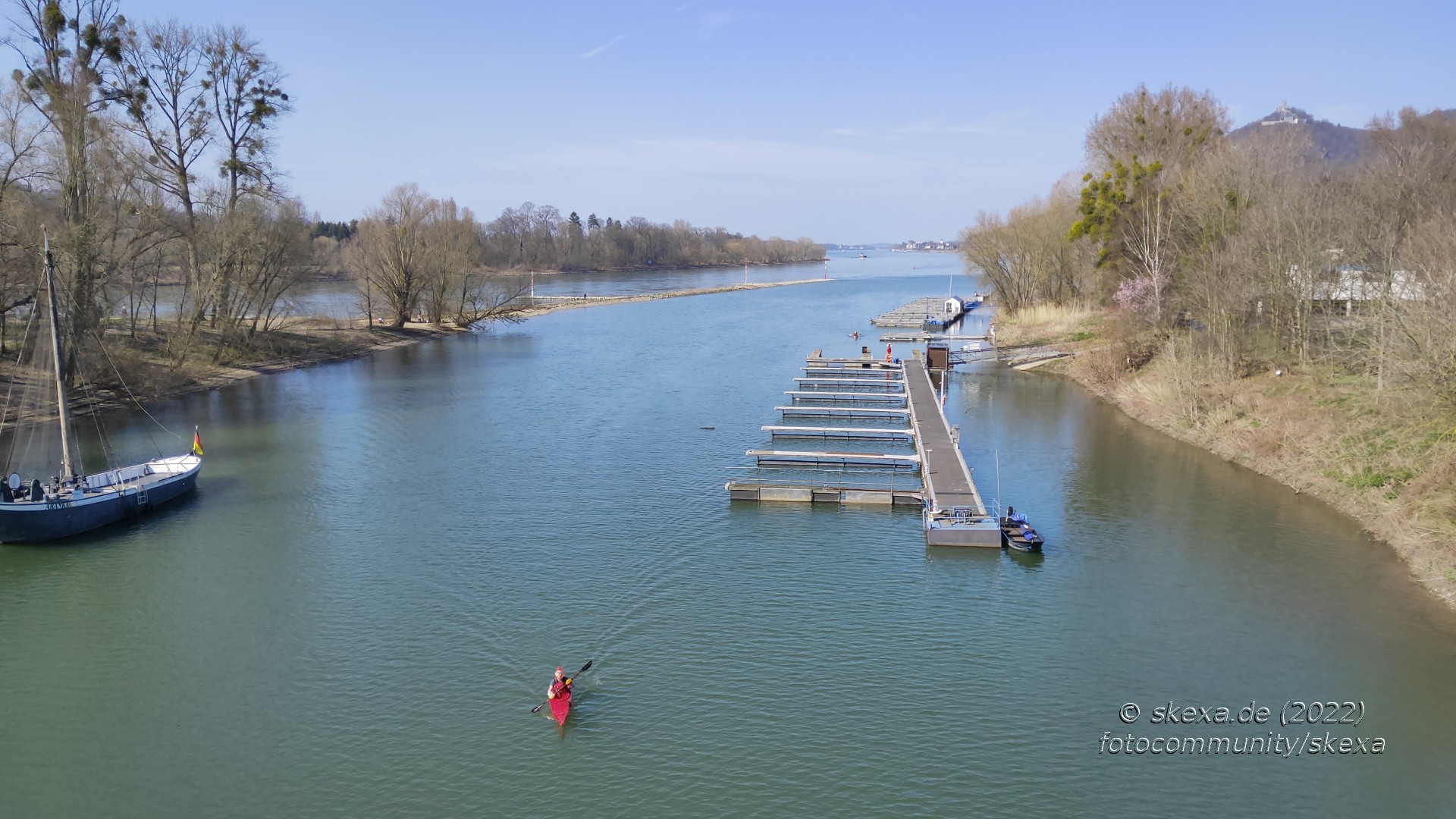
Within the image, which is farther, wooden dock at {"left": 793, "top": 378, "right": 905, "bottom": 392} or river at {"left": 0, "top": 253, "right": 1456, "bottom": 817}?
wooden dock at {"left": 793, "top": 378, "right": 905, "bottom": 392}

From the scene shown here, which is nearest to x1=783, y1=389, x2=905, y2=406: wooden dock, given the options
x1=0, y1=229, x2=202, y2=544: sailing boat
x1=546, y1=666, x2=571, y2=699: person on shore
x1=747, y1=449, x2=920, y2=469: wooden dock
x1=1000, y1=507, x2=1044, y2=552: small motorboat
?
x1=747, y1=449, x2=920, y2=469: wooden dock

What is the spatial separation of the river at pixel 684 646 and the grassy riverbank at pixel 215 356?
29.1ft

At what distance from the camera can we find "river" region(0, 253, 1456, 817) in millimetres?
14367

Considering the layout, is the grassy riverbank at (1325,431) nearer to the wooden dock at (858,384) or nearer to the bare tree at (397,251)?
the wooden dock at (858,384)

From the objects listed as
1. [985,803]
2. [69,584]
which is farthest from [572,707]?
[69,584]

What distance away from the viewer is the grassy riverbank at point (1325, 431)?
22500mm

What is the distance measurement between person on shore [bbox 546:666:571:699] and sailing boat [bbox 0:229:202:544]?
16124 mm

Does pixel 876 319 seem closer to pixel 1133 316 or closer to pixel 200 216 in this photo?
pixel 1133 316

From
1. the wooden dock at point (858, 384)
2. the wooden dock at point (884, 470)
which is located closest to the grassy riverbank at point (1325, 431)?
the wooden dock at point (884, 470)

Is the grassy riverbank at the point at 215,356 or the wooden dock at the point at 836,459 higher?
the grassy riverbank at the point at 215,356

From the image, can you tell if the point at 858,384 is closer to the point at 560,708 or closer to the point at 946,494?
the point at 946,494

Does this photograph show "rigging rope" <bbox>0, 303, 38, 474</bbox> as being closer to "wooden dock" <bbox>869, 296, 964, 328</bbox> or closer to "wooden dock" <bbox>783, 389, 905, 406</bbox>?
"wooden dock" <bbox>783, 389, 905, 406</bbox>

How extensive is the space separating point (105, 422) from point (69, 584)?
18.4 meters

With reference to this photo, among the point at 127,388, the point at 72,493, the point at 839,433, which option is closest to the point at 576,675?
the point at 72,493
